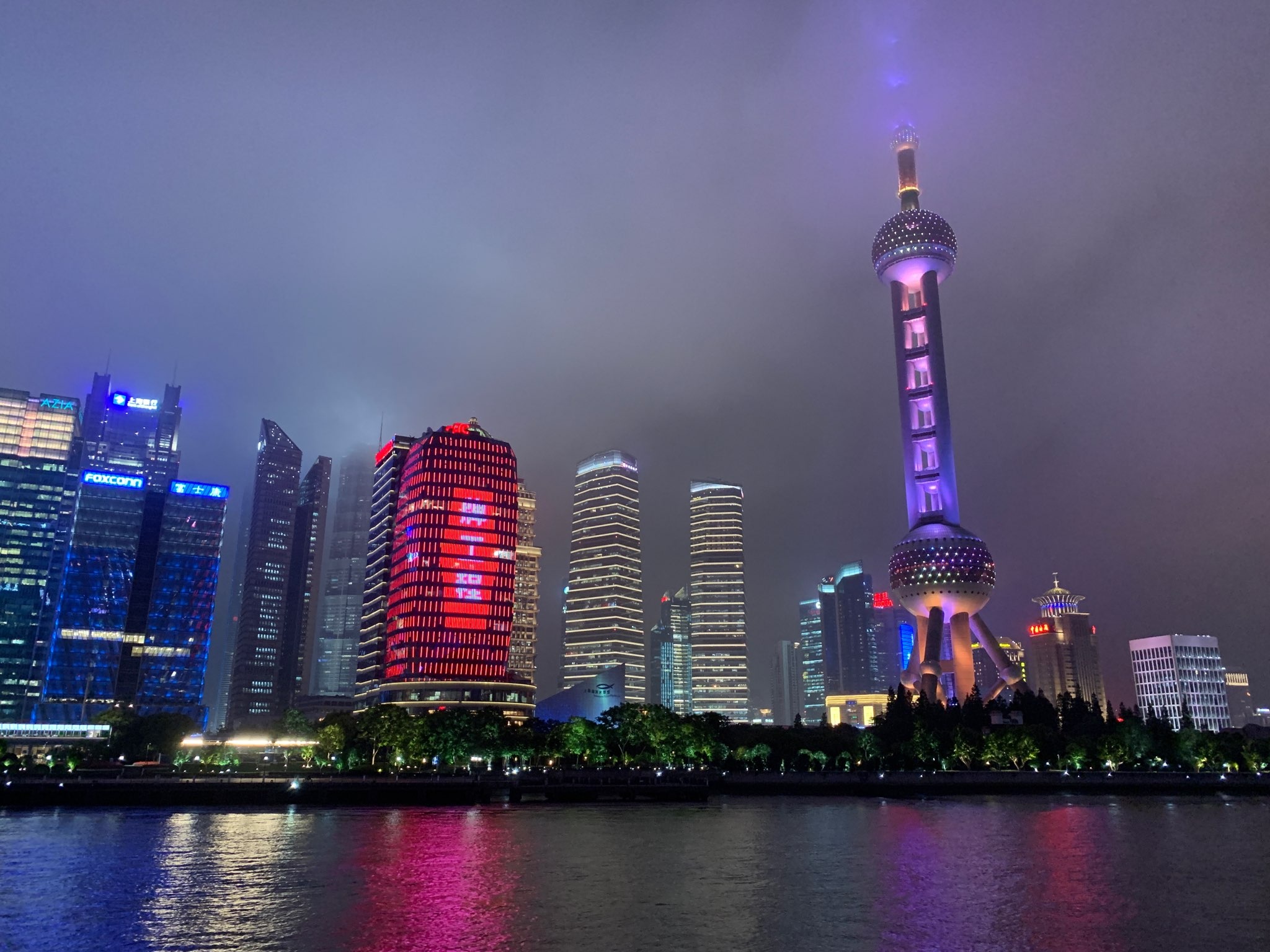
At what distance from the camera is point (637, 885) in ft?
196

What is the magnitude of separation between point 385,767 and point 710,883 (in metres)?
121

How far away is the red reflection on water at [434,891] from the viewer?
147 feet

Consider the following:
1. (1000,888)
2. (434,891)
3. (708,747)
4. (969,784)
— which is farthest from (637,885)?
(969,784)

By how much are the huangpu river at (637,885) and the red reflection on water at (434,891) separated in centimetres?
26

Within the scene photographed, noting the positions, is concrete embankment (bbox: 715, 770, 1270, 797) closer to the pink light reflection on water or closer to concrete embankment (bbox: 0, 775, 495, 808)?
concrete embankment (bbox: 0, 775, 495, 808)

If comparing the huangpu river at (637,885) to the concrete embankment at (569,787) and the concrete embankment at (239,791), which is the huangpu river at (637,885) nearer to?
the concrete embankment at (239,791)

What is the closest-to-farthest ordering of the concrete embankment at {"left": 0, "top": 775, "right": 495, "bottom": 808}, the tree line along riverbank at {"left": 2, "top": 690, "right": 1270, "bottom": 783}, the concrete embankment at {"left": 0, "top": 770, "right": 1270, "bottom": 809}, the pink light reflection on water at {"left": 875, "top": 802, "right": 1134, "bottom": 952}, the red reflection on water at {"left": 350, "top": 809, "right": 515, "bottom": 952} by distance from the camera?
the red reflection on water at {"left": 350, "top": 809, "right": 515, "bottom": 952} → the pink light reflection on water at {"left": 875, "top": 802, "right": 1134, "bottom": 952} → the concrete embankment at {"left": 0, "top": 775, "right": 495, "bottom": 808} → the concrete embankment at {"left": 0, "top": 770, "right": 1270, "bottom": 809} → the tree line along riverbank at {"left": 2, "top": 690, "right": 1270, "bottom": 783}

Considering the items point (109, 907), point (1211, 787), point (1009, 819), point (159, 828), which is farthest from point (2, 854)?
point (1211, 787)

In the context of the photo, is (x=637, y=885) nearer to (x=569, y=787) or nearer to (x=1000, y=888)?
(x=1000, y=888)

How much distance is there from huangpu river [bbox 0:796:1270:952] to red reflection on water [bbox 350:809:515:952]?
0.85 feet

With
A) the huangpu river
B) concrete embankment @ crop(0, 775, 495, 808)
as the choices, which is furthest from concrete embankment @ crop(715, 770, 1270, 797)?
the huangpu river

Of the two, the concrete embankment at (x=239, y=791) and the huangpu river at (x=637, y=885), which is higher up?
the concrete embankment at (x=239, y=791)

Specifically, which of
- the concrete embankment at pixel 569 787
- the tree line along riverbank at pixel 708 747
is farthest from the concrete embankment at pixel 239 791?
the tree line along riverbank at pixel 708 747

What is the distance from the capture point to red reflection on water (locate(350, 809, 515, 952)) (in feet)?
147
